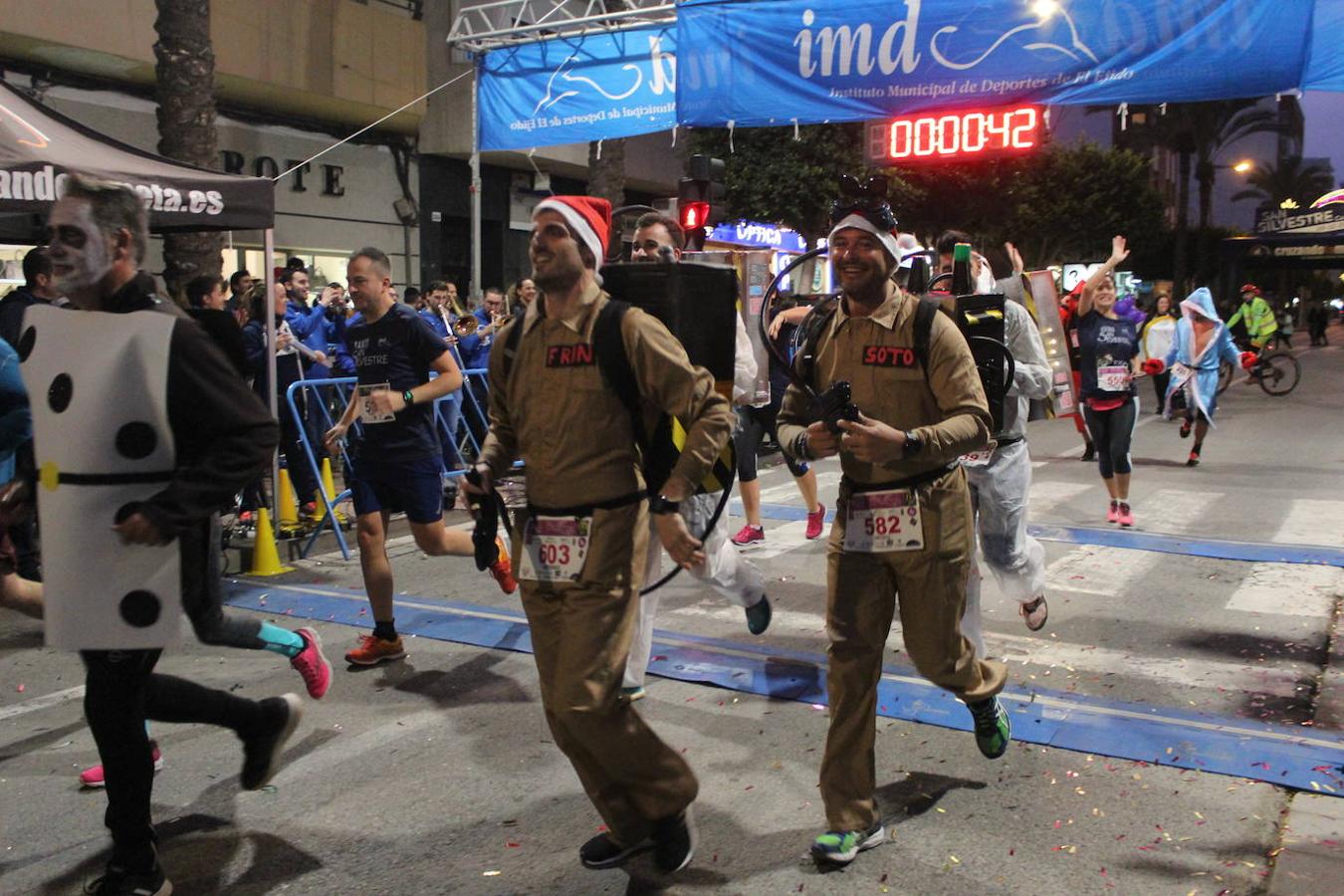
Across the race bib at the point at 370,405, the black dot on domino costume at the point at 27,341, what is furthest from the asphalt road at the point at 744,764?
the black dot on domino costume at the point at 27,341

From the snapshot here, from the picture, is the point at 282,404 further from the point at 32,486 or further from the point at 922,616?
the point at 922,616

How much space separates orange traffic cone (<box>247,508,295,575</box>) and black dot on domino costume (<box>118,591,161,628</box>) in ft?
15.8

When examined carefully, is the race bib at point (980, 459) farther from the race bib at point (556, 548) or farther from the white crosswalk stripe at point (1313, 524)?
the white crosswalk stripe at point (1313, 524)

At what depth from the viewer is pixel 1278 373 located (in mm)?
21938

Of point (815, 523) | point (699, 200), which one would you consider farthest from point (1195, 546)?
point (699, 200)

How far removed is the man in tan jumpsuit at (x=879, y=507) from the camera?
3609 millimetres

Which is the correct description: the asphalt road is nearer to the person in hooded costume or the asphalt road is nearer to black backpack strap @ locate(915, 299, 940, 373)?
black backpack strap @ locate(915, 299, 940, 373)

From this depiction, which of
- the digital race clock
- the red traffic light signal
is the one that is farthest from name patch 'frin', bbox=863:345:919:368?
the red traffic light signal

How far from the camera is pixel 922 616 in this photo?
3.75 m

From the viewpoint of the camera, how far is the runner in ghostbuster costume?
5.40m

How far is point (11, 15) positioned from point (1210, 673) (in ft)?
48.7

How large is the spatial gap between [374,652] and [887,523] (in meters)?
3.12

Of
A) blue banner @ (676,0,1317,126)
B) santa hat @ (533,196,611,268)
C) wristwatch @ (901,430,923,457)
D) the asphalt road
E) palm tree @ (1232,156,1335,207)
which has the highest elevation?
palm tree @ (1232,156,1335,207)

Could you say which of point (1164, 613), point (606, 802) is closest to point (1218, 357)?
point (1164, 613)
